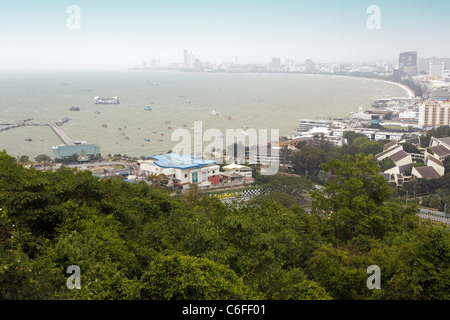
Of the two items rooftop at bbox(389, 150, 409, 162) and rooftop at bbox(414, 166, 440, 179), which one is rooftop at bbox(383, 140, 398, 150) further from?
rooftop at bbox(414, 166, 440, 179)

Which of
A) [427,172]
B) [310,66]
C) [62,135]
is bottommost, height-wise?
[427,172]

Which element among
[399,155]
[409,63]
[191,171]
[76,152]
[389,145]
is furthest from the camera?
[409,63]

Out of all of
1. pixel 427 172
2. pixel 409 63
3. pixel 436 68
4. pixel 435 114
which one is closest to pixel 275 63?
pixel 409 63

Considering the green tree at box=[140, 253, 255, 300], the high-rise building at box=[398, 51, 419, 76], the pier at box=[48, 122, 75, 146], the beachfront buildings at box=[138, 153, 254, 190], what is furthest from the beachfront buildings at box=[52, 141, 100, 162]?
the high-rise building at box=[398, 51, 419, 76]

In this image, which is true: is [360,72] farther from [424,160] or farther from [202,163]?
[202,163]

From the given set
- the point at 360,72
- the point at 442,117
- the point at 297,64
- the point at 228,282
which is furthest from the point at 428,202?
the point at 297,64

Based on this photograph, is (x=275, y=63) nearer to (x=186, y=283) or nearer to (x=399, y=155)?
(x=399, y=155)

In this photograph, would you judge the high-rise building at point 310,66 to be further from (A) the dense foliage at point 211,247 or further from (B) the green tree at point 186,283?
(B) the green tree at point 186,283
